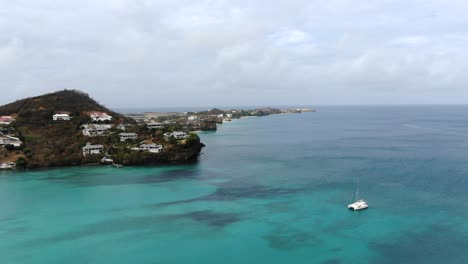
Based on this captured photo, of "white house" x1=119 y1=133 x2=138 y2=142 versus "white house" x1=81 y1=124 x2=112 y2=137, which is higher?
"white house" x1=81 y1=124 x2=112 y2=137

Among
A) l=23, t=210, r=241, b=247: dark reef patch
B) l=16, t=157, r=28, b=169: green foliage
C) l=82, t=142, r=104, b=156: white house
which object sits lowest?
l=23, t=210, r=241, b=247: dark reef patch

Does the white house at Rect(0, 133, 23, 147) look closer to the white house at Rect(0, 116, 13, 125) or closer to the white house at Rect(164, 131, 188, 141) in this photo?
the white house at Rect(0, 116, 13, 125)

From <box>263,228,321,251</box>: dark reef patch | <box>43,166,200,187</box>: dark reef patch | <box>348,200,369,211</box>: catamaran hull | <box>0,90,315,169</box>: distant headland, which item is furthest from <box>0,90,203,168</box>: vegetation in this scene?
<box>263,228,321,251</box>: dark reef patch

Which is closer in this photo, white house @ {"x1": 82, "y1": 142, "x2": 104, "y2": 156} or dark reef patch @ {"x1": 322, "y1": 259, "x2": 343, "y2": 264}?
dark reef patch @ {"x1": 322, "y1": 259, "x2": 343, "y2": 264}

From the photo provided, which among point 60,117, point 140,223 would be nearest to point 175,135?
point 60,117

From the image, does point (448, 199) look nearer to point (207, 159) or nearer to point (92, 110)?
point (207, 159)

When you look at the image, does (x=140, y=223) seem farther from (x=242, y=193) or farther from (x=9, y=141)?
(x=9, y=141)

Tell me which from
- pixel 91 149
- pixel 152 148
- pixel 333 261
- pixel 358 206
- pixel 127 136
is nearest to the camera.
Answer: pixel 333 261
